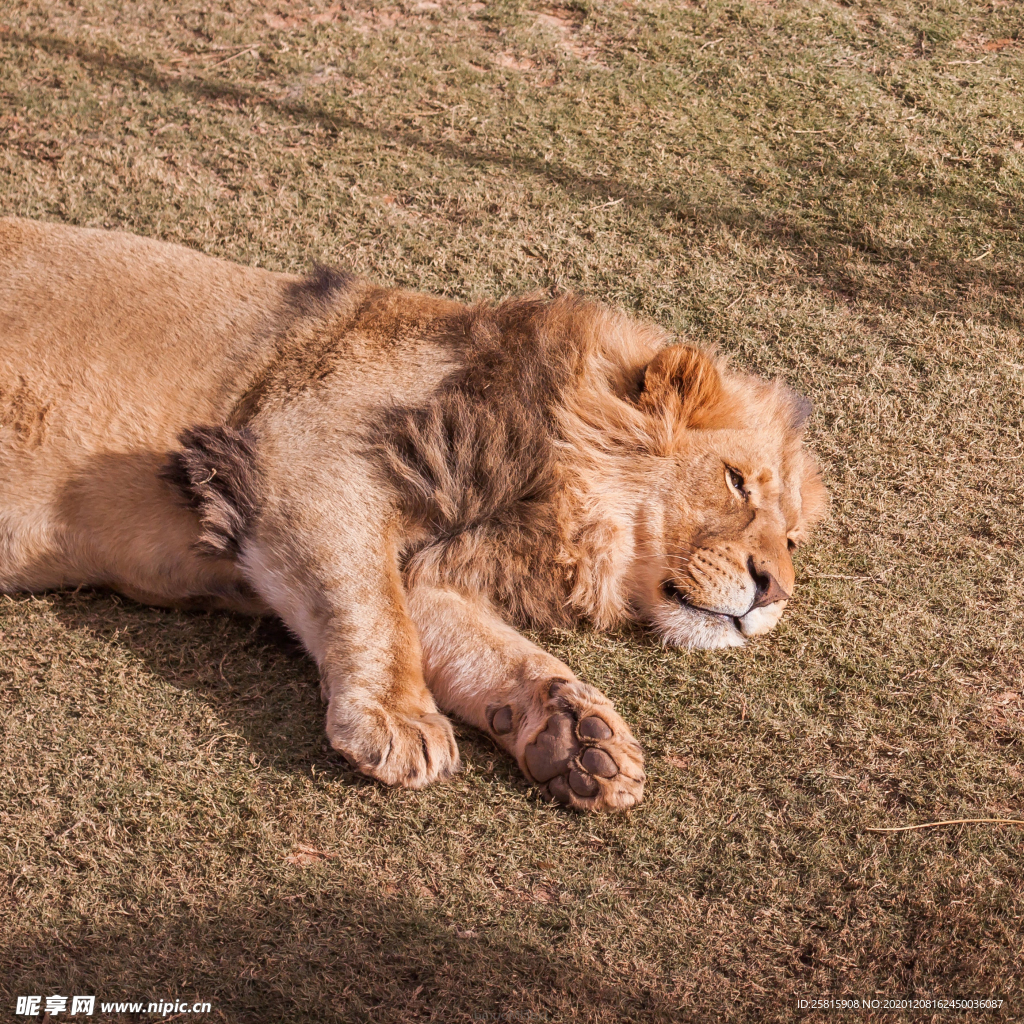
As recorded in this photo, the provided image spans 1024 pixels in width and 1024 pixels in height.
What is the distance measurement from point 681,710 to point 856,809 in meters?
0.46

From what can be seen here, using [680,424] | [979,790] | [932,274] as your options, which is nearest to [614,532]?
[680,424]

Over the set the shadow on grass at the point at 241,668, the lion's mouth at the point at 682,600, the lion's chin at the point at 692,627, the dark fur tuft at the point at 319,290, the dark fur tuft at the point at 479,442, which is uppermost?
the dark fur tuft at the point at 319,290

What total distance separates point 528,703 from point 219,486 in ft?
2.97

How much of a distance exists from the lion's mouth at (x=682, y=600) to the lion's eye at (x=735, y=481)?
31 cm

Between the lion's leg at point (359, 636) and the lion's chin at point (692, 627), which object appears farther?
the lion's chin at point (692, 627)

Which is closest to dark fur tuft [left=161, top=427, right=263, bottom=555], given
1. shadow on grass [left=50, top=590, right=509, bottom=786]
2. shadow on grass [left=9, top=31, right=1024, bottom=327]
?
shadow on grass [left=50, top=590, right=509, bottom=786]

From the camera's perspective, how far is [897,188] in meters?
4.25

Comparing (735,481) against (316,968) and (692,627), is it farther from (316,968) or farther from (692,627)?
(316,968)

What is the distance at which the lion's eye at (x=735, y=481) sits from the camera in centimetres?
264

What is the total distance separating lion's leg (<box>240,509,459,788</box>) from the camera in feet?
7.18

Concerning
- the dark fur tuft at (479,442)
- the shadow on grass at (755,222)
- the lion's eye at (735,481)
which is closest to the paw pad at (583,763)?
the dark fur tuft at (479,442)

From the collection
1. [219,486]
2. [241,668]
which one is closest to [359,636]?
[241,668]

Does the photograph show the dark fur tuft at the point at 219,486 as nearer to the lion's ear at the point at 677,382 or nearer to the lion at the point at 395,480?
the lion at the point at 395,480

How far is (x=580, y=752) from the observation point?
219 centimetres
